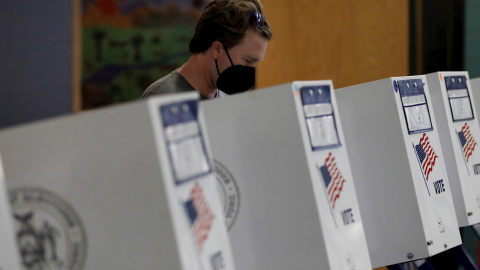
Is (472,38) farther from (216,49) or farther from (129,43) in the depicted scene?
(216,49)

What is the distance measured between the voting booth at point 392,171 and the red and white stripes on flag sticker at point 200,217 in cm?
92

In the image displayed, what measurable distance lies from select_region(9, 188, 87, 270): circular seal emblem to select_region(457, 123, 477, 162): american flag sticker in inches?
63.6

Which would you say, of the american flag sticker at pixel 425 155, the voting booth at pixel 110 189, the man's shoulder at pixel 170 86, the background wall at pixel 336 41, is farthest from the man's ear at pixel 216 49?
the background wall at pixel 336 41

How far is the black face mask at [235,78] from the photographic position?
7.86 feet

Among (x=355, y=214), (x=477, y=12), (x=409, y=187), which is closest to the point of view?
(x=355, y=214)

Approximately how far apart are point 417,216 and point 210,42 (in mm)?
824

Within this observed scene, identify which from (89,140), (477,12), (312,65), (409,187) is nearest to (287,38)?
(312,65)

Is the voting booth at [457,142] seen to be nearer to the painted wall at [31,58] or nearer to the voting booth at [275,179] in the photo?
the voting booth at [275,179]

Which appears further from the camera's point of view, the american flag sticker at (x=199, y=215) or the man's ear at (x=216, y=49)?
the man's ear at (x=216, y=49)

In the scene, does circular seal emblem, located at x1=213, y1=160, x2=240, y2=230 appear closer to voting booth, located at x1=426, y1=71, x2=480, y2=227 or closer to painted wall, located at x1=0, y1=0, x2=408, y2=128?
voting booth, located at x1=426, y1=71, x2=480, y2=227

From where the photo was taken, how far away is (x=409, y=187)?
2184mm

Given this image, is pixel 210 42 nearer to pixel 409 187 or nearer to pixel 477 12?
pixel 409 187

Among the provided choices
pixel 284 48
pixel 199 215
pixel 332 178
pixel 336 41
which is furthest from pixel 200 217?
pixel 284 48

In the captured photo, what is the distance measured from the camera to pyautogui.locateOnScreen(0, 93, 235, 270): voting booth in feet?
4.14
